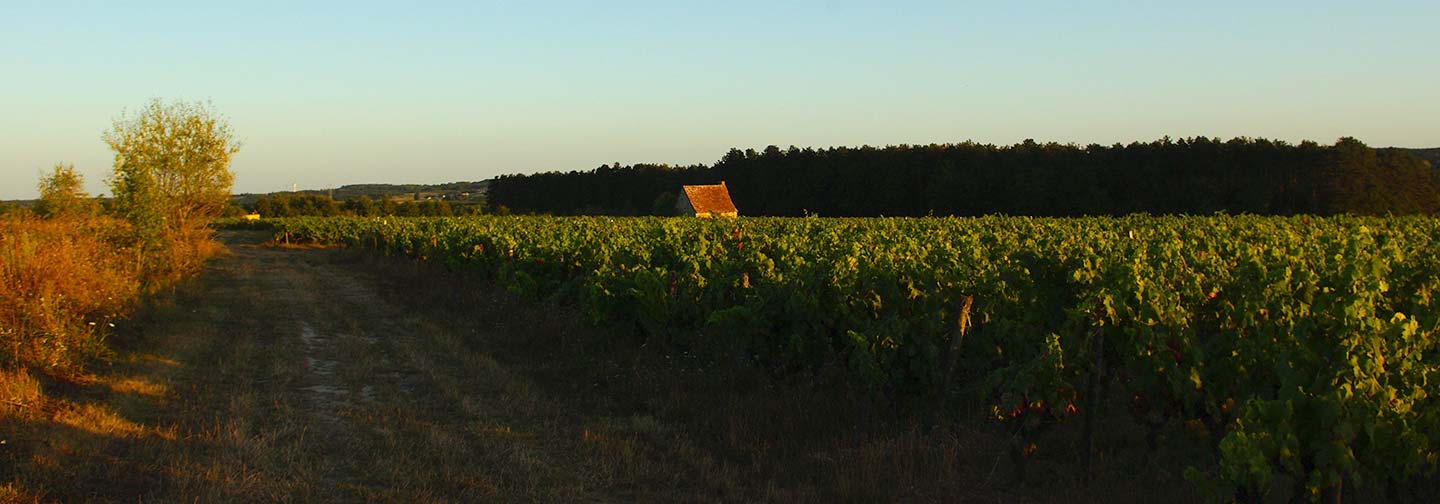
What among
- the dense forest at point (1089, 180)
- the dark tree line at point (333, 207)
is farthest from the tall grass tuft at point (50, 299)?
the dark tree line at point (333, 207)

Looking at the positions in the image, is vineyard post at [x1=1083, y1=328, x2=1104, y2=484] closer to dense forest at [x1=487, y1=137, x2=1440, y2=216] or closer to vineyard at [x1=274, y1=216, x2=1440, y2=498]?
vineyard at [x1=274, y1=216, x2=1440, y2=498]

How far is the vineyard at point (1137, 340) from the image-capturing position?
4074 mm

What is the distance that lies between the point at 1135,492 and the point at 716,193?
6532cm

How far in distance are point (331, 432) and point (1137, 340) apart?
19.2 feet

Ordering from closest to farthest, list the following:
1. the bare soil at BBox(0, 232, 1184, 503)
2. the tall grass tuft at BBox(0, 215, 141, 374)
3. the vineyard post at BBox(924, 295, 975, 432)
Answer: the bare soil at BBox(0, 232, 1184, 503)
the vineyard post at BBox(924, 295, 975, 432)
the tall grass tuft at BBox(0, 215, 141, 374)

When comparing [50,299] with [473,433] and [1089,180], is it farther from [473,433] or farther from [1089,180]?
[1089,180]

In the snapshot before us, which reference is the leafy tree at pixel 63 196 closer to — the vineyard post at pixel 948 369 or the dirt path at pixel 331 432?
the dirt path at pixel 331 432

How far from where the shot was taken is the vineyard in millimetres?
4074

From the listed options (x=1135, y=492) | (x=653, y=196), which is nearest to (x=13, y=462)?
(x=1135, y=492)

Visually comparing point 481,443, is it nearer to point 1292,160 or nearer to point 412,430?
point 412,430

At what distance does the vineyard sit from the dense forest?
34.9 metres

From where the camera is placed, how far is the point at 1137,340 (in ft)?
18.0

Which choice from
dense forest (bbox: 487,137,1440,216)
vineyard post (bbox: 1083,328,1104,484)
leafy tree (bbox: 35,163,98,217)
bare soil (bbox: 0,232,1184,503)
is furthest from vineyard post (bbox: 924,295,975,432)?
dense forest (bbox: 487,137,1440,216)

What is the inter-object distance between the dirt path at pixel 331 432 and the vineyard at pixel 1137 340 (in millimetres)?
2011
